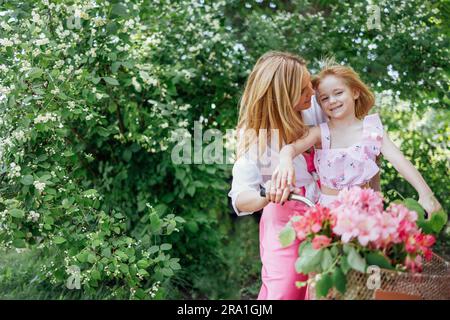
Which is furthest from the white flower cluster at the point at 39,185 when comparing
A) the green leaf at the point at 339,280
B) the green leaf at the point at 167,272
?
the green leaf at the point at 339,280

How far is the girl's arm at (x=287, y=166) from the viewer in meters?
2.12

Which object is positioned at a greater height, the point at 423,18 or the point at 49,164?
the point at 423,18

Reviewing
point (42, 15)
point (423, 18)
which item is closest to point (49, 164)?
point (42, 15)

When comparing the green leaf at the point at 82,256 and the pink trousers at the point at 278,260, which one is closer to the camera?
the pink trousers at the point at 278,260

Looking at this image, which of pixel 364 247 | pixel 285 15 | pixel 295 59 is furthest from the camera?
pixel 285 15

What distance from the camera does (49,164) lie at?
3143mm

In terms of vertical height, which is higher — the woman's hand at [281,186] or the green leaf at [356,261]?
the woman's hand at [281,186]

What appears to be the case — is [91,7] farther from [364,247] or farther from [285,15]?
[364,247]

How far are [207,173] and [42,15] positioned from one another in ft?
5.41

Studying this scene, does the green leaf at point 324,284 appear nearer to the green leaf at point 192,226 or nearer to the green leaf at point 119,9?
the green leaf at point 119,9

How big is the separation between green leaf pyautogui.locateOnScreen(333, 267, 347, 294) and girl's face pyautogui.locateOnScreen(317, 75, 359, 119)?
0.97 metres

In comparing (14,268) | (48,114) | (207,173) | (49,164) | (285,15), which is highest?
(285,15)

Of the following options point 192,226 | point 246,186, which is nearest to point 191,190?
point 192,226

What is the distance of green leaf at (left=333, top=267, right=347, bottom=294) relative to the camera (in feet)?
5.68
